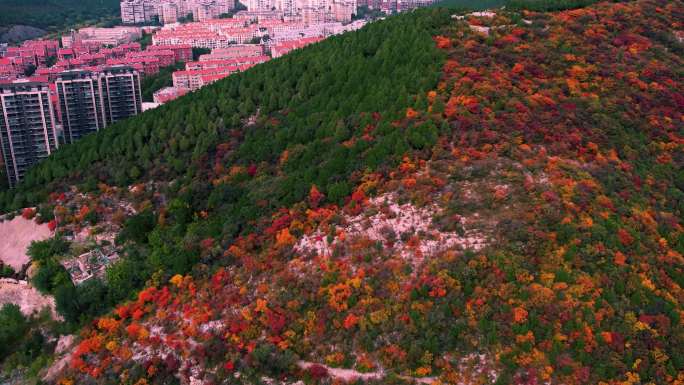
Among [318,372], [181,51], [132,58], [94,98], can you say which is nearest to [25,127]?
[94,98]

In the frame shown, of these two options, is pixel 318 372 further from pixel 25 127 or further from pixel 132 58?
pixel 132 58

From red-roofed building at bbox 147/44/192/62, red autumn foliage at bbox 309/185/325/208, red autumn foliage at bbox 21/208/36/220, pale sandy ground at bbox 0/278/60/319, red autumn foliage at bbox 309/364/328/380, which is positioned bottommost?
pale sandy ground at bbox 0/278/60/319

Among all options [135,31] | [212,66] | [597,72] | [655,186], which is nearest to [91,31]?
[135,31]

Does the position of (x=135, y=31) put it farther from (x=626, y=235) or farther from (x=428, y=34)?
(x=626, y=235)

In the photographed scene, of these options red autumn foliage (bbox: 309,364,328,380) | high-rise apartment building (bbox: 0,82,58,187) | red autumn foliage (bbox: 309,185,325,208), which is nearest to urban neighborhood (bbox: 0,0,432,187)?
high-rise apartment building (bbox: 0,82,58,187)

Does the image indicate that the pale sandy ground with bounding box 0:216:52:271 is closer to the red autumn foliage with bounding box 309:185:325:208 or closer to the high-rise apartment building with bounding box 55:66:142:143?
the red autumn foliage with bounding box 309:185:325:208

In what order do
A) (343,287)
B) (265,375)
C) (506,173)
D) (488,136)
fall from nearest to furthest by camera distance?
(265,375)
(343,287)
(506,173)
(488,136)
